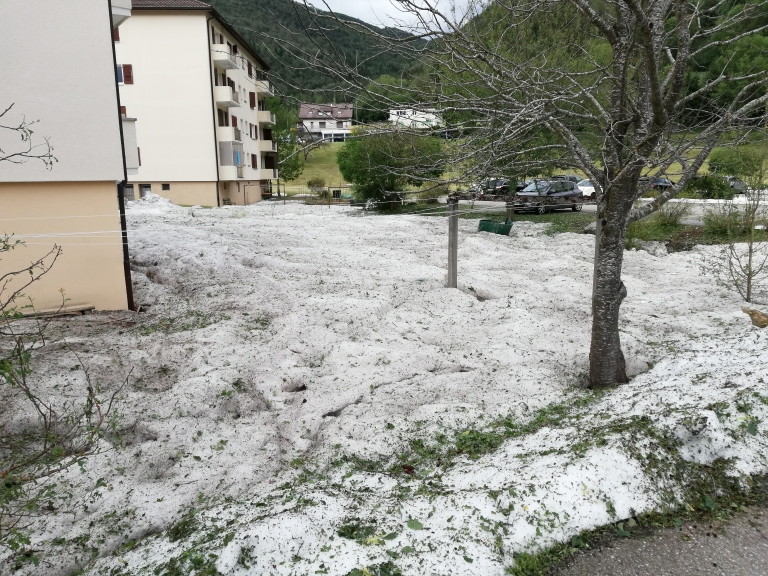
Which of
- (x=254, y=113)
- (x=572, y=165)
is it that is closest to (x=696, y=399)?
(x=572, y=165)

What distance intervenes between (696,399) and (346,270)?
7893 mm

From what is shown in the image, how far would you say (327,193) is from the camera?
36.0 meters

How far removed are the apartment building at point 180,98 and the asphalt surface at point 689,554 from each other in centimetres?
2847

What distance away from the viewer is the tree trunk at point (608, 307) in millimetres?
5574

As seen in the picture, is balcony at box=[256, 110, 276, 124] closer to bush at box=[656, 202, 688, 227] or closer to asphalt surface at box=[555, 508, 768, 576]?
bush at box=[656, 202, 688, 227]

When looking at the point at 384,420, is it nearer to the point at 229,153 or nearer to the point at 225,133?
the point at 225,133

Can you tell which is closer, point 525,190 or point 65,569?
point 65,569

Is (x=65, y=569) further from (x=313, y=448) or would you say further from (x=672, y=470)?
(x=672, y=470)

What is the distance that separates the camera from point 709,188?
22.5 metres

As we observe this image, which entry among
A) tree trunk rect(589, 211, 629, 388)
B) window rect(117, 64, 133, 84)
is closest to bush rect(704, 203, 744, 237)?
tree trunk rect(589, 211, 629, 388)

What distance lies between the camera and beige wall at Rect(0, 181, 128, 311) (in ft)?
29.2

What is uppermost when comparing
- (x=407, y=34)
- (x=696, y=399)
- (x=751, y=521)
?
(x=407, y=34)

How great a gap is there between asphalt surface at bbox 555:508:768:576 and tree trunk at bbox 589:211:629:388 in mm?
2491

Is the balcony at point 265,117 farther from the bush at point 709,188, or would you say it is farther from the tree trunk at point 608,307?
the tree trunk at point 608,307
